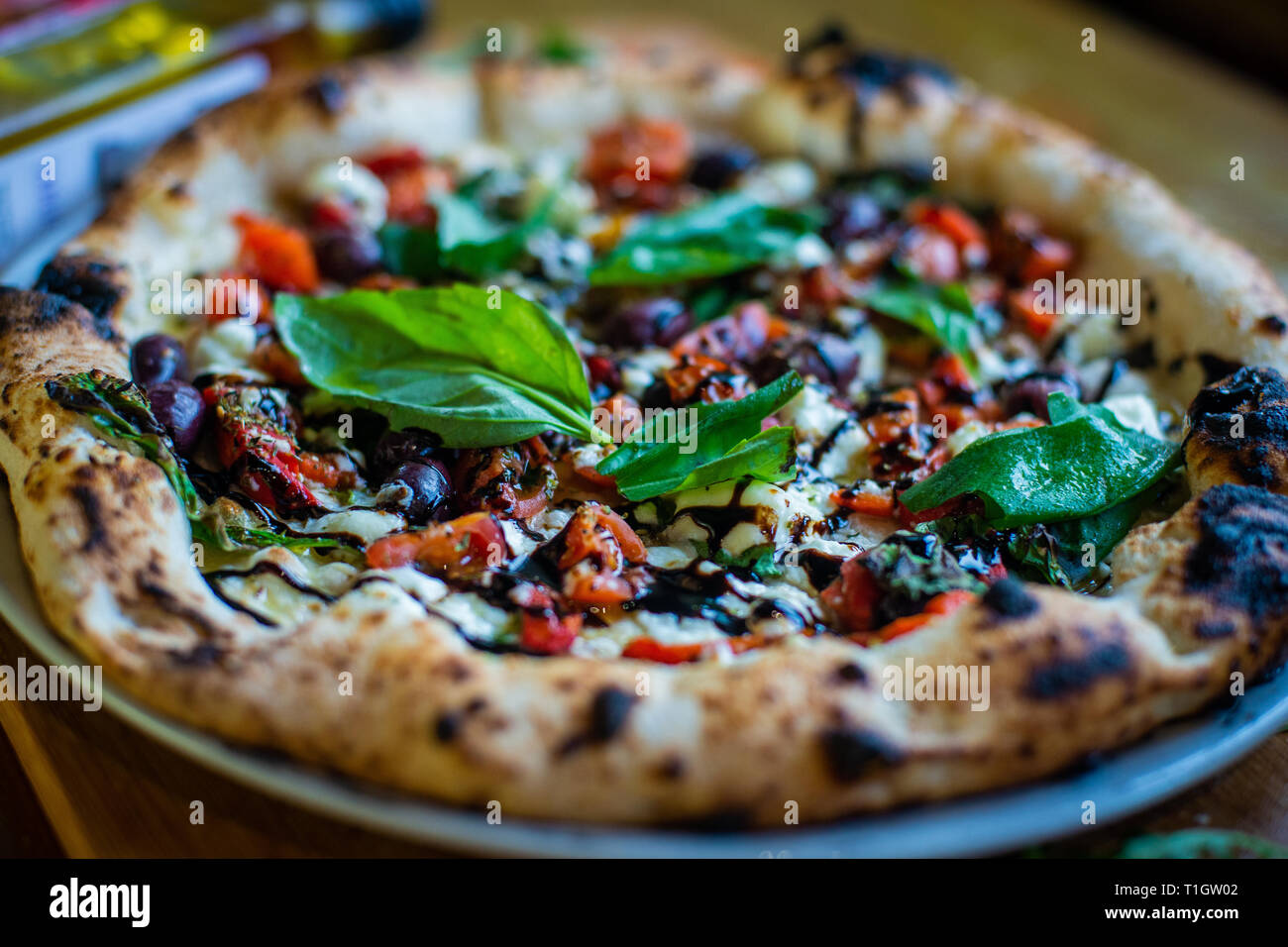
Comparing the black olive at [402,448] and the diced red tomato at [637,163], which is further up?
the diced red tomato at [637,163]

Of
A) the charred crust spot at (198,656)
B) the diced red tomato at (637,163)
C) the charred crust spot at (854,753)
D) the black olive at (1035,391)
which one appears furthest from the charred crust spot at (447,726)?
the diced red tomato at (637,163)

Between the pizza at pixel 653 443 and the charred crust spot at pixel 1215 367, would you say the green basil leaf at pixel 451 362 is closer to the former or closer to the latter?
the pizza at pixel 653 443

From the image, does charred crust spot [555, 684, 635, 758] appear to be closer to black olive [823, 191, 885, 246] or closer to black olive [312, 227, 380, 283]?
black olive [312, 227, 380, 283]

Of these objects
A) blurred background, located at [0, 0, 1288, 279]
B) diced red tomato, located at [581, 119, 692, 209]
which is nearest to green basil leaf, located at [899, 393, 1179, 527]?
diced red tomato, located at [581, 119, 692, 209]

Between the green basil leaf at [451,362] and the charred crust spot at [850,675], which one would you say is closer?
the charred crust spot at [850,675]

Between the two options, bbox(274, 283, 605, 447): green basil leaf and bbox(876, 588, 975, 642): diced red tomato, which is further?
bbox(274, 283, 605, 447): green basil leaf

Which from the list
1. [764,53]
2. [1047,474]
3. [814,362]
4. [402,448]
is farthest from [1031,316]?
[764,53]
